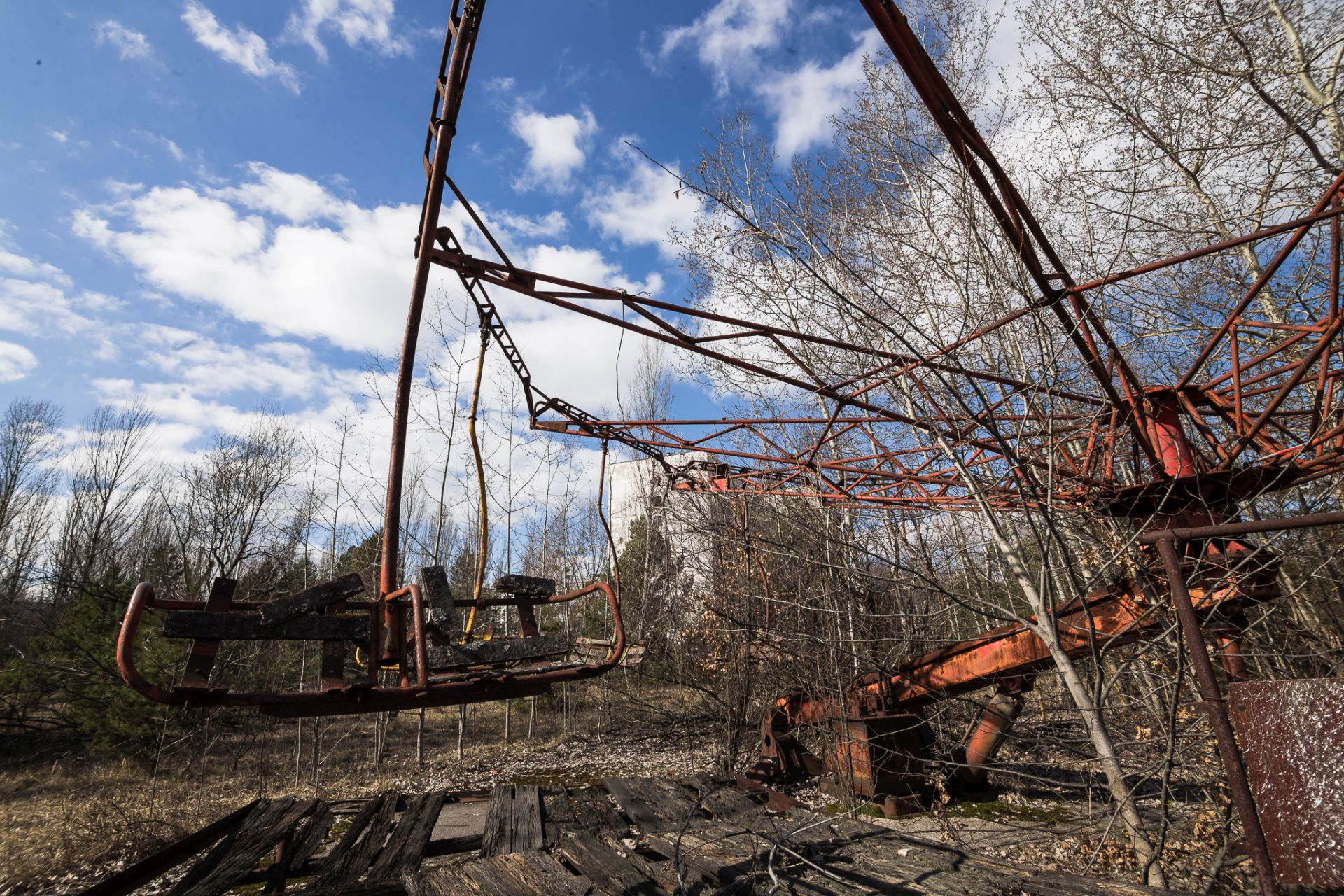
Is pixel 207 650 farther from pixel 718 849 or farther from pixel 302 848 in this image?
pixel 302 848

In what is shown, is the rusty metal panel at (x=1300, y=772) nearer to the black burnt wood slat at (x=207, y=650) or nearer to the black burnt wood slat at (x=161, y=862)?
the black burnt wood slat at (x=207, y=650)

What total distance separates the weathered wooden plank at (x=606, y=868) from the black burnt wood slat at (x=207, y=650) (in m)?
2.00

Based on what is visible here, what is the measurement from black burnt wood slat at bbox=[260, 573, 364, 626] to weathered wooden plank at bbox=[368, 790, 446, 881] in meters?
1.94

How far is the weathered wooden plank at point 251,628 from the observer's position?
2.34 m

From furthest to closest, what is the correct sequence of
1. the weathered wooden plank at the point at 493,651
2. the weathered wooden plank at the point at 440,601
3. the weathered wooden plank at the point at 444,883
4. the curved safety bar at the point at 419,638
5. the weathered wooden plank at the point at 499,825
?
the weathered wooden plank at the point at 499,825 < the weathered wooden plank at the point at 444,883 < the weathered wooden plank at the point at 440,601 < the weathered wooden plank at the point at 493,651 < the curved safety bar at the point at 419,638

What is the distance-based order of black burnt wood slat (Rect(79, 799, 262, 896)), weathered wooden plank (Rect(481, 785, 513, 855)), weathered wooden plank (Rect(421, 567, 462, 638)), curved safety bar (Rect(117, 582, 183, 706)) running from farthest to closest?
weathered wooden plank (Rect(481, 785, 513, 855))
black burnt wood slat (Rect(79, 799, 262, 896))
weathered wooden plank (Rect(421, 567, 462, 638))
curved safety bar (Rect(117, 582, 183, 706))

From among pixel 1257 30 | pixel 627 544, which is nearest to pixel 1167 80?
pixel 1257 30

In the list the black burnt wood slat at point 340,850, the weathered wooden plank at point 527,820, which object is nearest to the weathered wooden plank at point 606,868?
the weathered wooden plank at point 527,820

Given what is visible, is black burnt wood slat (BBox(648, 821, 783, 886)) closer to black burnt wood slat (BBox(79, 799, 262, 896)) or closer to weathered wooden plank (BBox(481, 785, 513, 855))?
weathered wooden plank (BBox(481, 785, 513, 855))

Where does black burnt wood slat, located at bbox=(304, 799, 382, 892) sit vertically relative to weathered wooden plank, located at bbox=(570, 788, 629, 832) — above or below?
below

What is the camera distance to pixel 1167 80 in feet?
28.0

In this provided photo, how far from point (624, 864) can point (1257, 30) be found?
11.4m

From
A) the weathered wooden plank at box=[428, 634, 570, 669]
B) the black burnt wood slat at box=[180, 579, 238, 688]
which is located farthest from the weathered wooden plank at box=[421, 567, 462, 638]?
the black burnt wood slat at box=[180, 579, 238, 688]

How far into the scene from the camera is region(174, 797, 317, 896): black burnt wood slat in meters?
3.62
